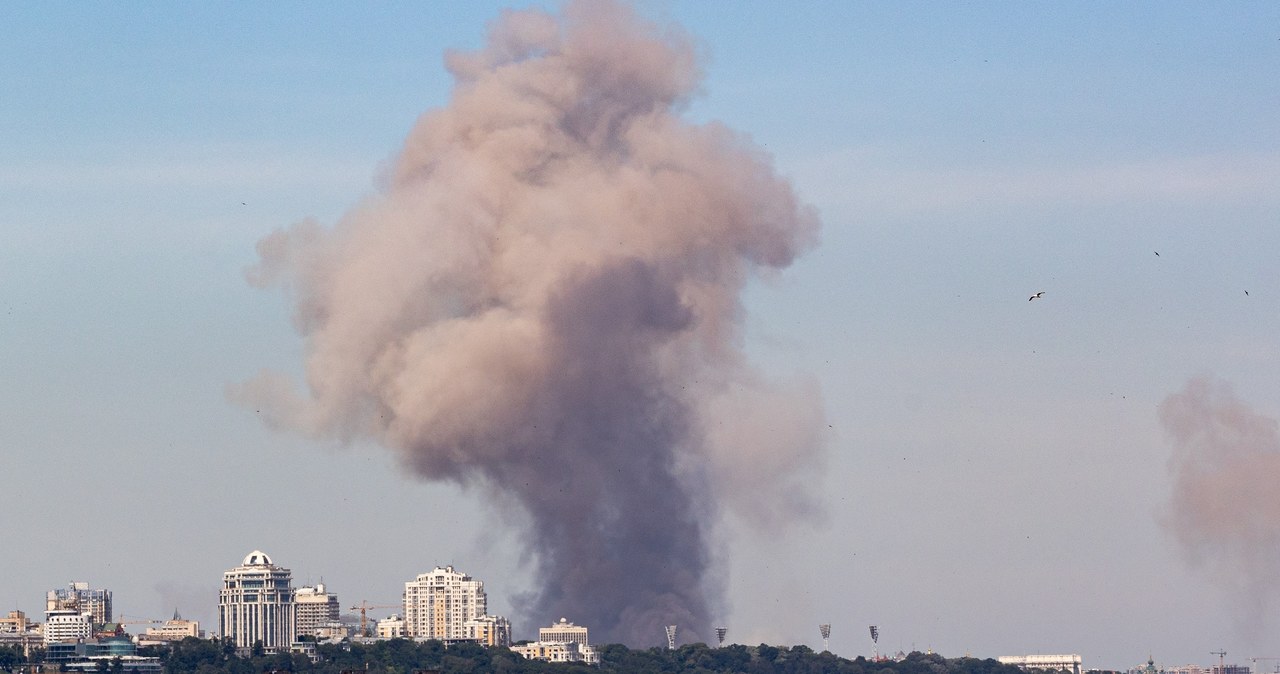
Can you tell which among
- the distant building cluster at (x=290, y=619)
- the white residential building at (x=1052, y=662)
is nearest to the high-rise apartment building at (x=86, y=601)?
the distant building cluster at (x=290, y=619)

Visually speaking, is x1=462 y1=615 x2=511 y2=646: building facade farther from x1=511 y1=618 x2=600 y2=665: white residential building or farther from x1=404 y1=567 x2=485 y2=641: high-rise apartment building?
x1=511 y1=618 x2=600 y2=665: white residential building

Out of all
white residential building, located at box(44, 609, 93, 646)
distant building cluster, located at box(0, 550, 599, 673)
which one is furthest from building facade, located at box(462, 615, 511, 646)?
white residential building, located at box(44, 609, 93, 646)

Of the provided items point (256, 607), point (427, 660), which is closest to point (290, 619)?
point (256, 607)

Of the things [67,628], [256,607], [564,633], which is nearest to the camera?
[564,633]

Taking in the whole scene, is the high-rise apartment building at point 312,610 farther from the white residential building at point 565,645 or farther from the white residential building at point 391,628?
the white residential building at point 565,645

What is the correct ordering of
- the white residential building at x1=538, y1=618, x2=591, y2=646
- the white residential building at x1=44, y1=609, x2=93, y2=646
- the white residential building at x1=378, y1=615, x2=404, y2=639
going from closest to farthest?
the white residential building at x1=538, y1=618, x2=591, y2=646
the white residential building at x1=44, y1=609, x2=93, y2=646
the white residential building at x1=378, y1=615, x2=404, y2=639

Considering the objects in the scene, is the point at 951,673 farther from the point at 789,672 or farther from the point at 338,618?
the point at 338,618

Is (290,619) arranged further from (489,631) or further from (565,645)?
(565,645)
